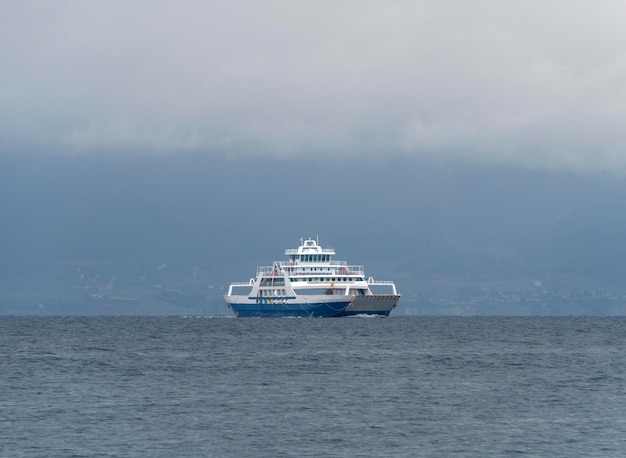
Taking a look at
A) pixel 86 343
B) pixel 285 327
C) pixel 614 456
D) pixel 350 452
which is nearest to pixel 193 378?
pixel 350 452

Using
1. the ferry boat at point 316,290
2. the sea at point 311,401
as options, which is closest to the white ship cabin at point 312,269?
the ferry boat at point 316,290

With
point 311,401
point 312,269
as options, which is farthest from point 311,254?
point 311,401

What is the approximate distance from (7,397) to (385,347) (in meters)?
51.7

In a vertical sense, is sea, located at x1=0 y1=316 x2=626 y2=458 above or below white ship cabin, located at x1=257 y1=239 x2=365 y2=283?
below

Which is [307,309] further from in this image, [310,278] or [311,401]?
[311,401]

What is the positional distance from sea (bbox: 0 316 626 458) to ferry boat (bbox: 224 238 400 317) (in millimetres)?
77825

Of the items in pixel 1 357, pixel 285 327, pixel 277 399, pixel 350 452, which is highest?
pixel 285 327

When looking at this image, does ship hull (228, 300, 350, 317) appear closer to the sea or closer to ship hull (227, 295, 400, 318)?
ship hull (227, 295, 400, 318)

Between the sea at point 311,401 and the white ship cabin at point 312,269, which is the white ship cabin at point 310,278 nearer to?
the white ship cabin at point 312,269

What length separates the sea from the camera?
166 ft

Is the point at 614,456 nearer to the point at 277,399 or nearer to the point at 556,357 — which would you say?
the point at 277,399

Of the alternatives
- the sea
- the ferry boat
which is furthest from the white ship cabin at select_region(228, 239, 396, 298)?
the sea

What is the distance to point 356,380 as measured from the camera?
77.1m

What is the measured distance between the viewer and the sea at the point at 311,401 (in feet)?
166
